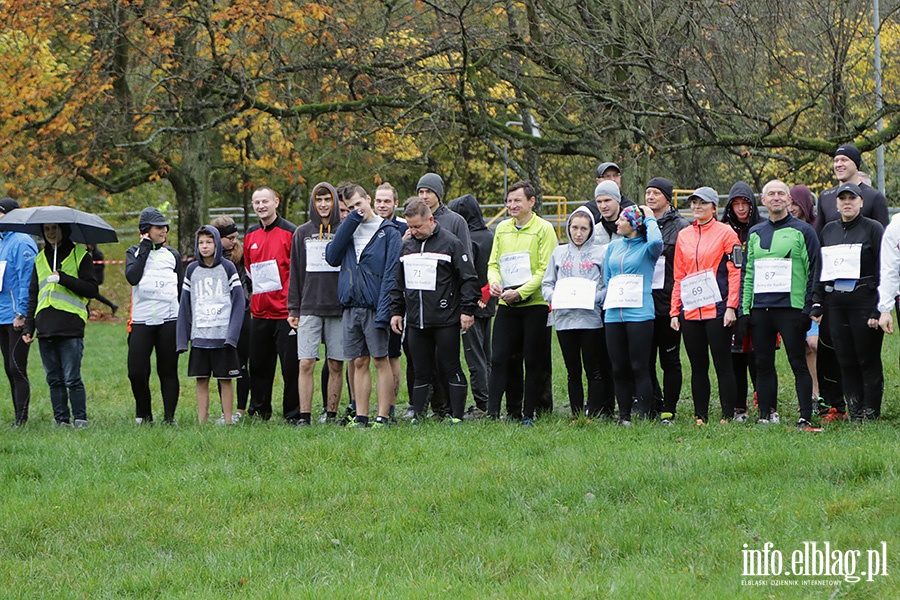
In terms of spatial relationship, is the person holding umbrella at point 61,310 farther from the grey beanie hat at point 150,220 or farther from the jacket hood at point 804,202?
the jacket hood at point 804,202

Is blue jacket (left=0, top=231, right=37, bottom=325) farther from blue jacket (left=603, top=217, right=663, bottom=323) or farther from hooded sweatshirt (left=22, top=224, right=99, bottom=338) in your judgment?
blue jacket (left=603, top=217, right=663, bottom=323)

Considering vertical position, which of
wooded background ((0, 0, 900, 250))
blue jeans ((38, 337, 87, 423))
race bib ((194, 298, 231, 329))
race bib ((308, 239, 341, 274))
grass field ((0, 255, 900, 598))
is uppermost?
wooded background ((0, 0, 900, 250))

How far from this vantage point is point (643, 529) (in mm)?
6398

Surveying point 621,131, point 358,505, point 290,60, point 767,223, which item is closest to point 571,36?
point 621,131

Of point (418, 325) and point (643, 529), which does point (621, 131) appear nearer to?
point (418, 325)

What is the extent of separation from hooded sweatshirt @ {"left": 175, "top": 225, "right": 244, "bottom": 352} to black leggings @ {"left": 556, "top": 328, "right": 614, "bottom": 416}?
318 cm

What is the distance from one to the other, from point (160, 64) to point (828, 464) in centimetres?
1547

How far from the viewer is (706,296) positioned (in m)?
9.60

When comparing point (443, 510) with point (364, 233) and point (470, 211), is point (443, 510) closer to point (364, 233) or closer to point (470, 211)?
point (364, 233)

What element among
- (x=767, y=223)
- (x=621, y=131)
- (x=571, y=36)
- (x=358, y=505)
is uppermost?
(x=571, y=36)

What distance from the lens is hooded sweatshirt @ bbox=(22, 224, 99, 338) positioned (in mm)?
11016

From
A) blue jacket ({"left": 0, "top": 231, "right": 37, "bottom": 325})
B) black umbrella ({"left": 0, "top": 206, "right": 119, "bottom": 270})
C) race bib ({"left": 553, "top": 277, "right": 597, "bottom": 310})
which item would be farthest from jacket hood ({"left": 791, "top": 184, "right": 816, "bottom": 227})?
blue jacket ({"left": 0, "top": 231, "right": 37, "bottom": 325})

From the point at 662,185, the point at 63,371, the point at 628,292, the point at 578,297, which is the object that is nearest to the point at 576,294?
the point at 578,297

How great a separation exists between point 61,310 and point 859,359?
7.44 metres
